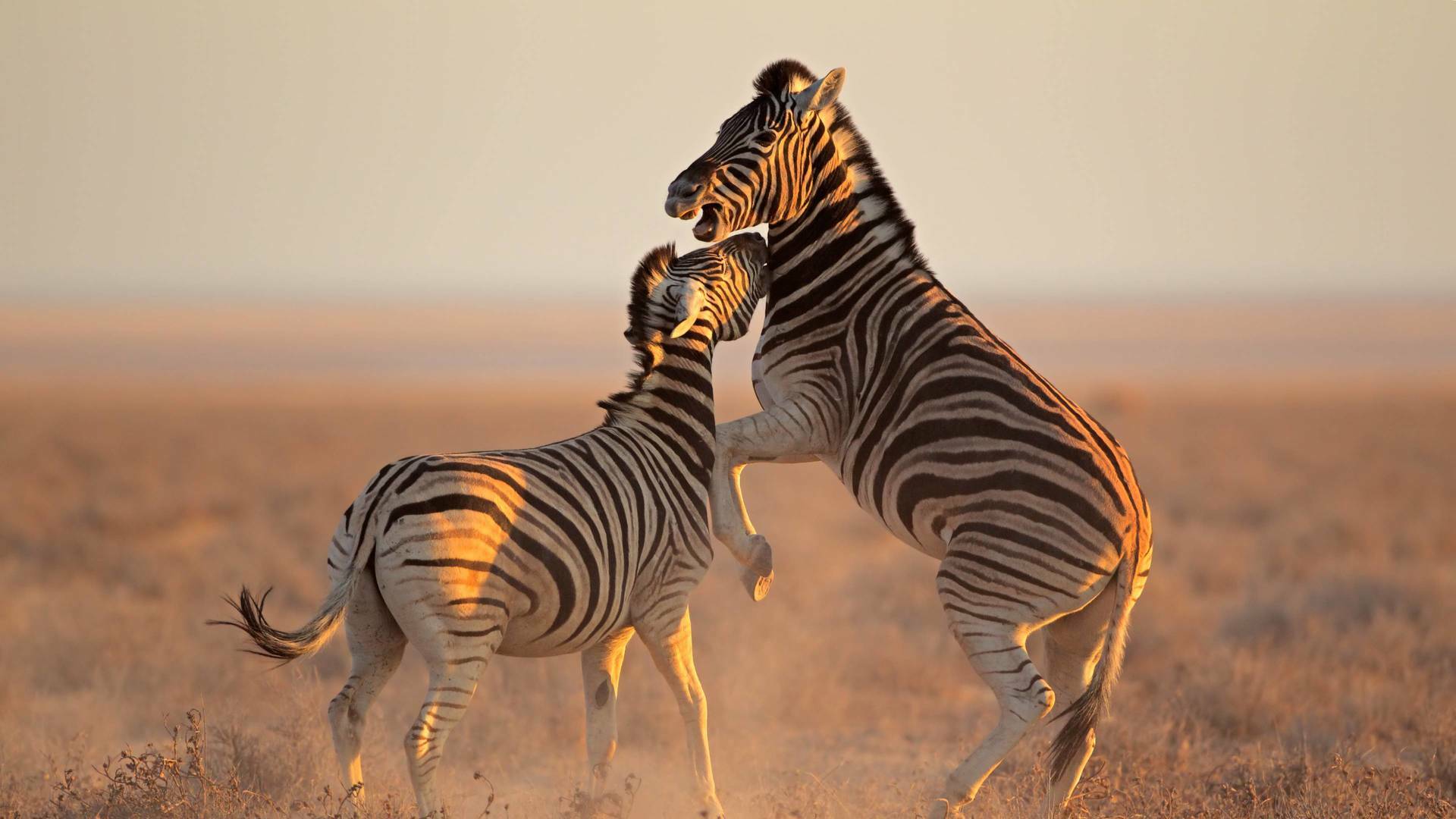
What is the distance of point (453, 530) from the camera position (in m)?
5.70

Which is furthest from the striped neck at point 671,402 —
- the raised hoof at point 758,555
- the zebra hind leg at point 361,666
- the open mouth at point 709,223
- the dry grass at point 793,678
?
the dry grass at point 793,678

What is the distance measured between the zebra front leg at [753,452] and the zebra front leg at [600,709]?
0.68 m

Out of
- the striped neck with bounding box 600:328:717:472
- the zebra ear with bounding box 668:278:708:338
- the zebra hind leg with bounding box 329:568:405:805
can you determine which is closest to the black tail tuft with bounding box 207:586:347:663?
the zebra hind leg with bounding box 329:568:405:805

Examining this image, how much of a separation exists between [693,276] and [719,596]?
24.1ft

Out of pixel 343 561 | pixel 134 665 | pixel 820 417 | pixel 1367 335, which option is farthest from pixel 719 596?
pixel 1367 335

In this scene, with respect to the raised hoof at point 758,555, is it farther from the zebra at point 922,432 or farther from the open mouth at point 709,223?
the open mouth at point 709,223

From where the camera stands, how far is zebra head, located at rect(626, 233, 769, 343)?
22.7 ft

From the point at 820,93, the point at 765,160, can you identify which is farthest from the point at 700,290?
the point at 820,93

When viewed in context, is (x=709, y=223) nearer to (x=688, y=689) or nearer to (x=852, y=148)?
(x=852, y=148)

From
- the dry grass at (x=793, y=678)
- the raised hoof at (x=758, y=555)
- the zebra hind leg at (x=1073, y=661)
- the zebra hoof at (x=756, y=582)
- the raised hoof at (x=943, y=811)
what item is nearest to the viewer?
the raised hoof at (x=943, y=811)

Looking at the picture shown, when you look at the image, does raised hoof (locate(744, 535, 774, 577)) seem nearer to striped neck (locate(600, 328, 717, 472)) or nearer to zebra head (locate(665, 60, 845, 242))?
striped neck (locate(600, 328, 717, 472))

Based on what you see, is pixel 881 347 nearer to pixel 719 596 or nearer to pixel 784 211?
pixel 784 211

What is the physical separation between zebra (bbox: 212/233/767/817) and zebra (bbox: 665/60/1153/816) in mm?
278

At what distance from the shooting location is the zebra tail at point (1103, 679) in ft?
21.2
